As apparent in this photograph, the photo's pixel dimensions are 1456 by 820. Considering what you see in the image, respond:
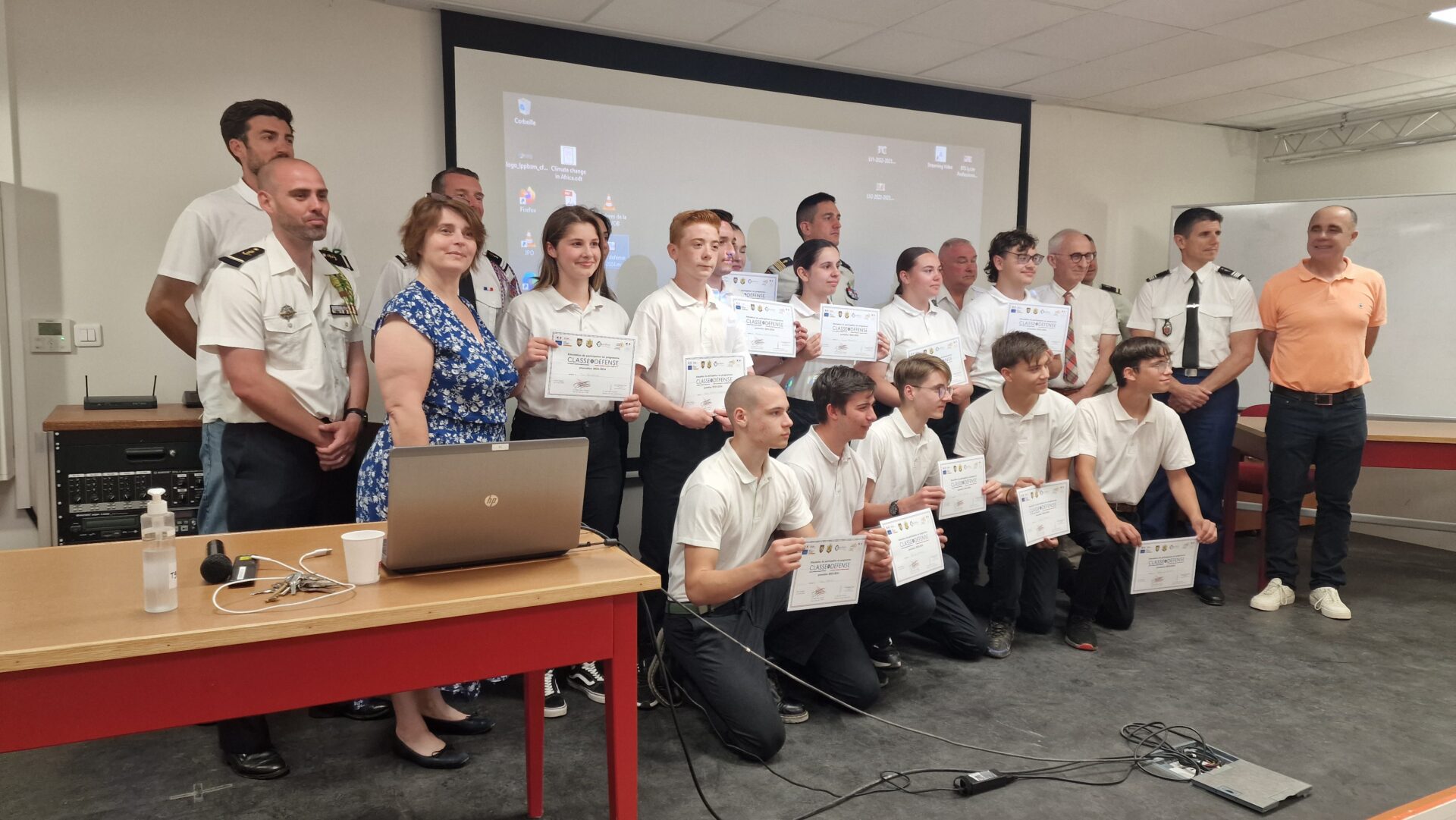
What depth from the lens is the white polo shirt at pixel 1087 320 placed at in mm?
4668

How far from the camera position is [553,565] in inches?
73.7

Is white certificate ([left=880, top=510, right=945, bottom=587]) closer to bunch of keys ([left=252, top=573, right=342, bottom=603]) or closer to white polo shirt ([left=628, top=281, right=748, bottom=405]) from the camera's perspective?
white polo shirt ([left=628, top=281, right=748, bottom=405])

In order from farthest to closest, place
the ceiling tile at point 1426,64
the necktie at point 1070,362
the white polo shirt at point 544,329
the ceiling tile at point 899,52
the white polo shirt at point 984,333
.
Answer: the ceiling tile at point 1426,64
the ceiling tile at point 899,52
the necktie at point 1070,362
the white polo shirt at point 984,333
the white polo shirt at point 544,329

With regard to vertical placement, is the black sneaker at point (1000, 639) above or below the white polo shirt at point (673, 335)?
below

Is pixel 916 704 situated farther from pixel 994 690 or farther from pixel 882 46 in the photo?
pixel 882 46

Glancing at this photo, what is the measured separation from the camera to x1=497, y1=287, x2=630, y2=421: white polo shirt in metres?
3.08

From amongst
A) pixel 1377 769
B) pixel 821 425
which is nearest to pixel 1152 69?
pixel 821 425

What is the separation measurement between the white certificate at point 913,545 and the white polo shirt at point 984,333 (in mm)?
1498

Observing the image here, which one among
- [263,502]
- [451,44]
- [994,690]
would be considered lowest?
[994,690]

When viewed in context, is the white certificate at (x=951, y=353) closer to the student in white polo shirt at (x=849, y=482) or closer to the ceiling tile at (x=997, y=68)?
the student in white polo shirt at (x=849, y=482)

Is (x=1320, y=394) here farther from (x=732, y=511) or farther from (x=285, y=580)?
(x=285, y=580)

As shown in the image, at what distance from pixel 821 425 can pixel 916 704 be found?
1.05m

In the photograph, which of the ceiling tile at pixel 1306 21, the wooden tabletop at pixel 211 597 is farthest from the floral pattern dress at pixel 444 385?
the ceiling tile at pixel 1306 21

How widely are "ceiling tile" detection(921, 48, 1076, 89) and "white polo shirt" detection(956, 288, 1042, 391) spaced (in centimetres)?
159
